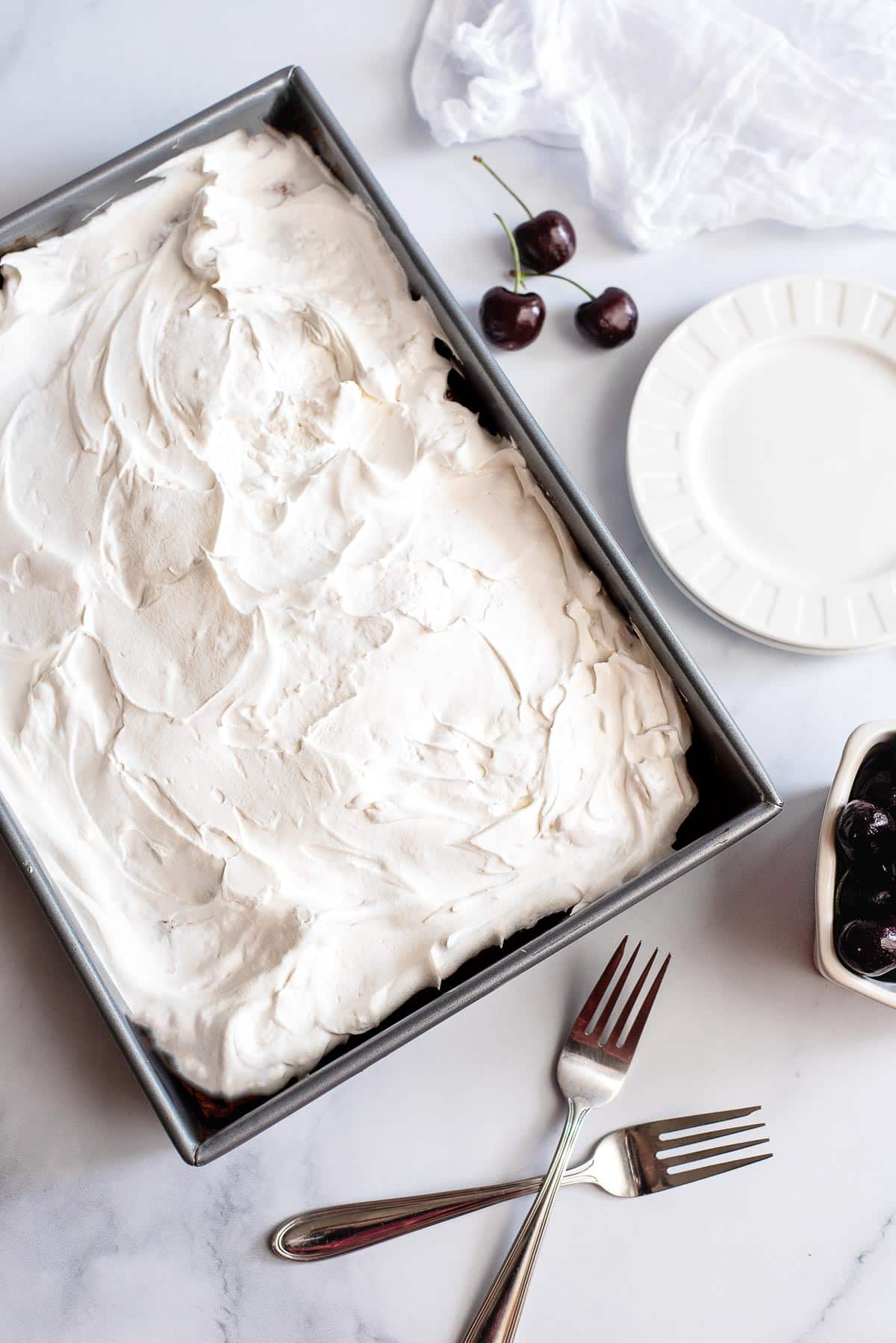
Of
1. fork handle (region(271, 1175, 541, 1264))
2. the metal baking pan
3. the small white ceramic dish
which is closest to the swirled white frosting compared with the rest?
the metal baking pan

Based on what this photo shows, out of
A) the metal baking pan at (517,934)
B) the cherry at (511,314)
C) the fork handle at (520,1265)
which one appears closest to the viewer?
the metal baking pan at (517,934)

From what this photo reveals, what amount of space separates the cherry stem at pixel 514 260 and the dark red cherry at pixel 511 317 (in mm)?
24

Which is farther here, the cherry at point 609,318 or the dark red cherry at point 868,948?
the cherry at point 609,318

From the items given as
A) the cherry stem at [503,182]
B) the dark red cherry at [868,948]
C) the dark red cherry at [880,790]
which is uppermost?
the cherry stem at [503,182]

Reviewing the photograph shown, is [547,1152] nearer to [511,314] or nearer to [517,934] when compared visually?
[517,934]

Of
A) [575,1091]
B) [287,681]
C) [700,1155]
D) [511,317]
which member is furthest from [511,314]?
[700,1155]

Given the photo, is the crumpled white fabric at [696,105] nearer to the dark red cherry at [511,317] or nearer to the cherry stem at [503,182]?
the cherry stem at [503,182]

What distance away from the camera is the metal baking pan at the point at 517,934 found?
4.07 feet

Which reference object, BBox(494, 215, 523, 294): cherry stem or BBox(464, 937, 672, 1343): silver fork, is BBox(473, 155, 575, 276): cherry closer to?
BBox(494, 215, 523, 294): cherry stem

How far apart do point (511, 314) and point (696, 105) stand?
0.45 meters

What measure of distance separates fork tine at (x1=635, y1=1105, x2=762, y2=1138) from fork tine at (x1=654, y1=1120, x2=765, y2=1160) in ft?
0.04

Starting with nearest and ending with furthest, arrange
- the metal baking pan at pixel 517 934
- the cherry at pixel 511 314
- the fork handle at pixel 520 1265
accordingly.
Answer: the metal baking pan at pixel 517 934 < the fork handle at pixel 520 1265 < the cherry at pixel 511 314

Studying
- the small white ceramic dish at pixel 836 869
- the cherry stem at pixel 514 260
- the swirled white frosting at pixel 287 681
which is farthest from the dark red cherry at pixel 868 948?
the cherry stem at pixel 514 260

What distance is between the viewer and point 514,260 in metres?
1.62
